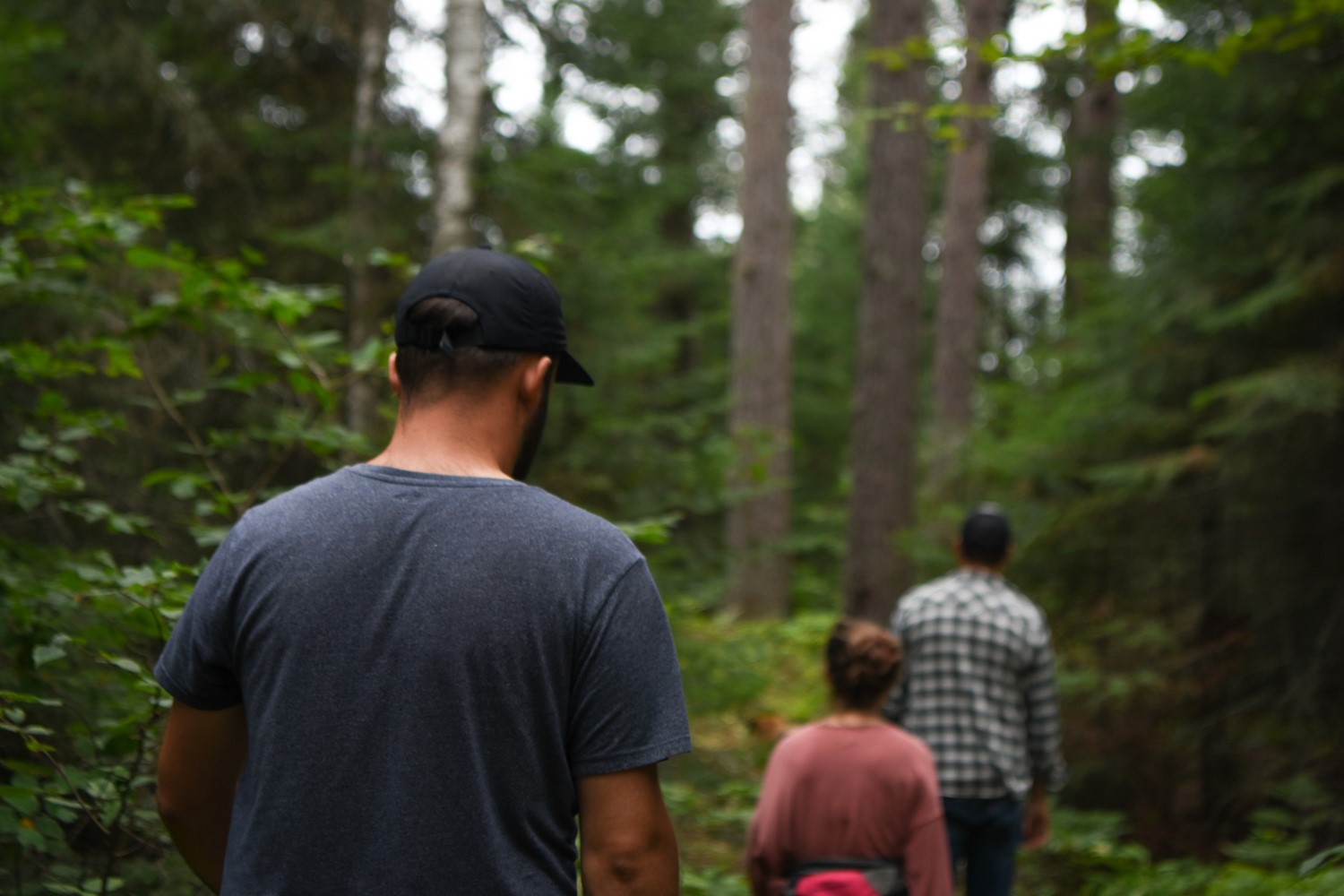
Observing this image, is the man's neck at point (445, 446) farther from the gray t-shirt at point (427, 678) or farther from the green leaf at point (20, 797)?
the green leaf at point (20, 797)

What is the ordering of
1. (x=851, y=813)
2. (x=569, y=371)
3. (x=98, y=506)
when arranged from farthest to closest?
(x=851, y=813) → (x=98, y=506) → (x=569, y=371)

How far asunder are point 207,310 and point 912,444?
272 inches

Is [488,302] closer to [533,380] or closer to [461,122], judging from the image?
[533,380]

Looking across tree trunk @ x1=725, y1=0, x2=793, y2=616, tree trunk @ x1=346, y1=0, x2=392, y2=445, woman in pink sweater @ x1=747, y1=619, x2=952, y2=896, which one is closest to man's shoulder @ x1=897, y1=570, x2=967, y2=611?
woman in pink sweater @ x1=747, y1=619, x2=952, y2=896

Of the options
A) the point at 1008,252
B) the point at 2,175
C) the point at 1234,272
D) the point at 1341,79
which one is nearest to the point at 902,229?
the point at 1234,272

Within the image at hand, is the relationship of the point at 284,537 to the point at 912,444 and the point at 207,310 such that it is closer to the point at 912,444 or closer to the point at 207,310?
the point at 207,310

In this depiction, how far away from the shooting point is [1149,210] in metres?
8.48

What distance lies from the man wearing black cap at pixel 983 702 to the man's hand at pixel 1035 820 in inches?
2.6

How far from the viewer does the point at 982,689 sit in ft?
16.0

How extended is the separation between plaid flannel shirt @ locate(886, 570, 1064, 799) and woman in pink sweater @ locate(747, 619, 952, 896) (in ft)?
3.05

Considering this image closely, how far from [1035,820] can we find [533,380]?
4082 millimetres

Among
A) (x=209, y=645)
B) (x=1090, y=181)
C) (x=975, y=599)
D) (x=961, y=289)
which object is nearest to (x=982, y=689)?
(x=975, y=599)

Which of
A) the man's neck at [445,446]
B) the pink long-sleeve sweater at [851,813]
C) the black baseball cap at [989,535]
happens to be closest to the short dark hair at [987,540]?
the black baseball cap at [989,535]

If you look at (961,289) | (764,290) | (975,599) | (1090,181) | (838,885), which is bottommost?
(838,885)
